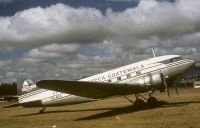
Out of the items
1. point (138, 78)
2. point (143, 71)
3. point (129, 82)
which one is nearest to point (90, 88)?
point (129, 82)

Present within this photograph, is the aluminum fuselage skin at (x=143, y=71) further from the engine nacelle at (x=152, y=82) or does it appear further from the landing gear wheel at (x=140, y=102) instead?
the landing gear wheel at (x=140, y=102)

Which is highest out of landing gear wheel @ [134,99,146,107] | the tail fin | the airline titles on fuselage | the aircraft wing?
the airline titles on fuselage

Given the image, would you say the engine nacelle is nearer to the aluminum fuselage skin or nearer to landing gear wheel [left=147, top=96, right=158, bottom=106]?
the aluminum fuselage skin

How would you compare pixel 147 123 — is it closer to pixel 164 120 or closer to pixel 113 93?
pixel 164 120

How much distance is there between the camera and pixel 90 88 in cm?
2114

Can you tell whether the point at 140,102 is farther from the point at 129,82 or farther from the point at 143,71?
the point at 143,71

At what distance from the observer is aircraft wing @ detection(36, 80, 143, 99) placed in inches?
757

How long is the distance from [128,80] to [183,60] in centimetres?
487

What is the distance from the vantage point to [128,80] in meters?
23.5

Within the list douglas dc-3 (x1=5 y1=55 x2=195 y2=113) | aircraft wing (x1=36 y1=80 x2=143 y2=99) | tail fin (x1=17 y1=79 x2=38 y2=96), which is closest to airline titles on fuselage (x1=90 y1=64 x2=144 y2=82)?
douglas dc-3 (x1=5 y1=55 x2=195 y2=113)

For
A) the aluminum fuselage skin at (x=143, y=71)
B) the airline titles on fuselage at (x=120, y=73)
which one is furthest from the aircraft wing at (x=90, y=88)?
the airline titles on fuselage at (x=120, y=73)

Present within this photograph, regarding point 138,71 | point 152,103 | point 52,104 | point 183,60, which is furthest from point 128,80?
point 52,104

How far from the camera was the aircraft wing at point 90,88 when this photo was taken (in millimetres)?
19219

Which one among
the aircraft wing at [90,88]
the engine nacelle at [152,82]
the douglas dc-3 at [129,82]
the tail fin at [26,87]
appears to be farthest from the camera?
the tail fin at [26,87]
